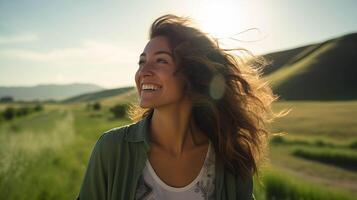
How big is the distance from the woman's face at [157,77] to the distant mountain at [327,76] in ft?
238

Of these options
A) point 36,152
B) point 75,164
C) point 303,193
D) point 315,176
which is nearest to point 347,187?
point 315,176

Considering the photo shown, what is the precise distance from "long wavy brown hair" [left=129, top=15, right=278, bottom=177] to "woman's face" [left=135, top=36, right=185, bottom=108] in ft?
0.28

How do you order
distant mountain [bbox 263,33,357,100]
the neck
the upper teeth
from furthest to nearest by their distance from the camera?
distant mountain [bbox 263,33,357,100] → the neck → the upper teeth

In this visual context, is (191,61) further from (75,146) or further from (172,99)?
(75,146)

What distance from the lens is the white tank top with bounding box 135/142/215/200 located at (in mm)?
3227

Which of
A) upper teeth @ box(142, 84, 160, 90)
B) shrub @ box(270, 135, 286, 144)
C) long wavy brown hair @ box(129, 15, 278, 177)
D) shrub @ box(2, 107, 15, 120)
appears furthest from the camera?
shrub @ box(2, 107, 15, 120)

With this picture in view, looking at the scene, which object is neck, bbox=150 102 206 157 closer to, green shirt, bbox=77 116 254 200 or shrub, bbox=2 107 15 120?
green shirt, bbox=77 116 254 200

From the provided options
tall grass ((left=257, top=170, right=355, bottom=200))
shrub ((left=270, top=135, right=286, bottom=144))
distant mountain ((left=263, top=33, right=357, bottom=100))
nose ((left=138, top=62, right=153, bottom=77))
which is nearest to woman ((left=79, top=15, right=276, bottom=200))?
nose ((left=138, top=62, right=153, bottom=77))

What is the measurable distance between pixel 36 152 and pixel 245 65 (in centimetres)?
894

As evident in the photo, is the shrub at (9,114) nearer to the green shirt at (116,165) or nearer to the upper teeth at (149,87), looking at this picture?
the upper teeth at (149,87)

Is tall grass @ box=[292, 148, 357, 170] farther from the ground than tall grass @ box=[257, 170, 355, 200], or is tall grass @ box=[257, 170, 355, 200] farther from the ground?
tall grass @ box=[257, 170, 355, 200]

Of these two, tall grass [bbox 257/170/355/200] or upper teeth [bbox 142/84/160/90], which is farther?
tall grass [bbox 257/170/355/200]

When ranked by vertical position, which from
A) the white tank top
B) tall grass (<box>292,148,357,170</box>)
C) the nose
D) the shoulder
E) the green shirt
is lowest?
tall grass (<box>292,148,357,170</box>)

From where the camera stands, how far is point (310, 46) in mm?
134750
